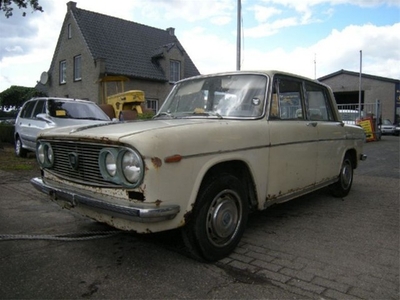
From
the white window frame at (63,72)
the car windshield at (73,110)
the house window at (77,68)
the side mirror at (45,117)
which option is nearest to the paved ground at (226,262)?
the side mirror at (45,117)

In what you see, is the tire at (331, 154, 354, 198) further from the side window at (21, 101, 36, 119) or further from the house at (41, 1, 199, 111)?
the house at (41, 1, 199, 111)

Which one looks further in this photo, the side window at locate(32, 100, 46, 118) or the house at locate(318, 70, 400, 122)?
the house at locate(318, 70, 400, 122)

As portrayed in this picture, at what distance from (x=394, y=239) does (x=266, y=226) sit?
4.50 ft

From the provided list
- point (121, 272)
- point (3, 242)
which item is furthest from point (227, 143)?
point (3, 242)

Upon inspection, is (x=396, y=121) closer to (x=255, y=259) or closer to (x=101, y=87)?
(x=101, y=87)

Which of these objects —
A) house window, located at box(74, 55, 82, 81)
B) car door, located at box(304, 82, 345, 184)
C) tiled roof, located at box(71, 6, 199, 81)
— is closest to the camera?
car door, located at box(304, 82, 345, 184)

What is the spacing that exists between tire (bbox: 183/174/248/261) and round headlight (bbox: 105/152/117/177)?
0.73 m

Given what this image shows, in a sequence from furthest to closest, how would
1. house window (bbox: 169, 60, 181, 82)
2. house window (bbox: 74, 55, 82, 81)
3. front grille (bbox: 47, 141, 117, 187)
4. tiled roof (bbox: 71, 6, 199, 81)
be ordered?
house window (bbox: 169, 60, 181, 82)
house window (bbox: 74, 55, 82, 81)
tiled roof (bbox: 71, 6, 199, 81)
front grille (bbox: 47, 141, 117, 187)

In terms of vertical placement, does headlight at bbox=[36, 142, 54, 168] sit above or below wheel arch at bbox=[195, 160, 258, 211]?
above

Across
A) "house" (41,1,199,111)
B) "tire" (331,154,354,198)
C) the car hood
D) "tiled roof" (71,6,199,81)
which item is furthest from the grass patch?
"tiled roof" (71,6,199,81)

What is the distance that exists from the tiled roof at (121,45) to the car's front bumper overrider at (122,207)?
19.1 m

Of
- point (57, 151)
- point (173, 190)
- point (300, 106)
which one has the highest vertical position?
point (300, 106)

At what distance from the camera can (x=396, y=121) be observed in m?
33.8

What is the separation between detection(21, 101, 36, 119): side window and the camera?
9.80 m
